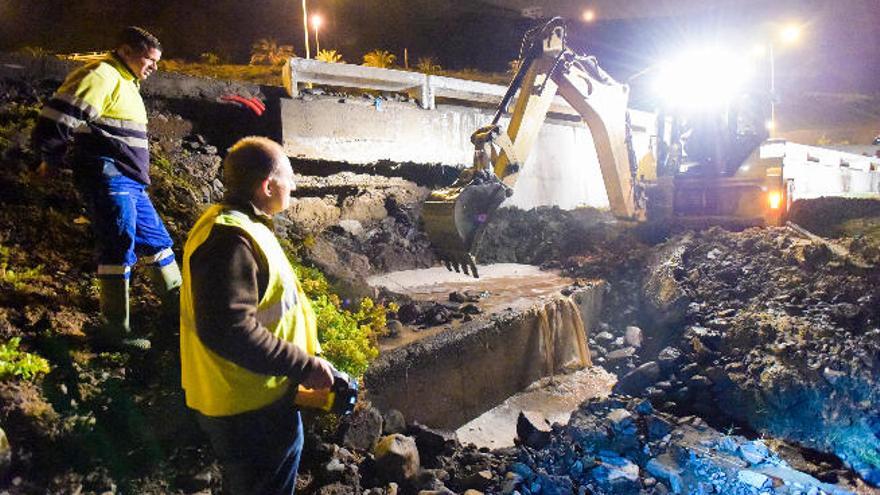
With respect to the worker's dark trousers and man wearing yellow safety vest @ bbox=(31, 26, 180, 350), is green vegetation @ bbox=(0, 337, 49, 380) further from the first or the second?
the worker's dark trousers

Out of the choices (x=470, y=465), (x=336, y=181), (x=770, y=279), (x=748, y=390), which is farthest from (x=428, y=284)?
(x=770, y=279)

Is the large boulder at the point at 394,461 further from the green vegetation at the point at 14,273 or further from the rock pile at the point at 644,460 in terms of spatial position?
the green vegetation at the point at 14,273

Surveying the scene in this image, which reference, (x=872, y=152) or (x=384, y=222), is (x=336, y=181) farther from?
(x=872, y=152)

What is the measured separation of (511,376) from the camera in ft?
17.0


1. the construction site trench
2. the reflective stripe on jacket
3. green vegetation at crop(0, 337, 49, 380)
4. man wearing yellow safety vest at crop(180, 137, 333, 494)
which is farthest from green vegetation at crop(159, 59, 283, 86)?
man wearing yellow safety vest at crop(180, 137, 333, 494)

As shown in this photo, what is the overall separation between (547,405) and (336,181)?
4314 mm

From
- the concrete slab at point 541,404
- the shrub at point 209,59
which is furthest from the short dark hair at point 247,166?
the shrub at point 209,59

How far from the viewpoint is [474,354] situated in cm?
478

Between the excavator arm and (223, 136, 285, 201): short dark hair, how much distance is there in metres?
2.36

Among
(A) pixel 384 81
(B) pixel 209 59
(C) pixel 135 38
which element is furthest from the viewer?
(B) pixel 209 59

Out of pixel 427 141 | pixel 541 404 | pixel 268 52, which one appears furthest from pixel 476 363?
pixel 268 52

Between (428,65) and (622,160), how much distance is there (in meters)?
11.8

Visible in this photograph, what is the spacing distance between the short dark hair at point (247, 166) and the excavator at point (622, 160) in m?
2.37

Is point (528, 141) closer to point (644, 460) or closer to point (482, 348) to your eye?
point (482, 348)
